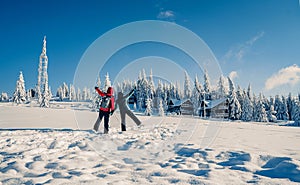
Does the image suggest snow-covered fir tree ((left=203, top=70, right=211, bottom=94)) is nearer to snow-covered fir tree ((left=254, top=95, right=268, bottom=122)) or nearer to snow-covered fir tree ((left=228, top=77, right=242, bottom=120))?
snow-covered fir tree ((left=228, top=77, right=242, bottom=120))

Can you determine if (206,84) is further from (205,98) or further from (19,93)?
(19,93)

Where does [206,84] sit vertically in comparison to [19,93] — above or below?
above

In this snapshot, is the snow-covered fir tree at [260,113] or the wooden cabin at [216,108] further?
the snow-covered fir tree at [260,113]

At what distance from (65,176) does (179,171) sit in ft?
7.31

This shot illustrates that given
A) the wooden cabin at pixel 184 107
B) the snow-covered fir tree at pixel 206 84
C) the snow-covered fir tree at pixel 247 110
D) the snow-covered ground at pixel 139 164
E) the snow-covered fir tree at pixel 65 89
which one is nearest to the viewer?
the snow-covered ground at pixel 139 164

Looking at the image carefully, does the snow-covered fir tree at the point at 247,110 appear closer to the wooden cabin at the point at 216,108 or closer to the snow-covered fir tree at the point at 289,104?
the wooden cabin at the point at 216,108

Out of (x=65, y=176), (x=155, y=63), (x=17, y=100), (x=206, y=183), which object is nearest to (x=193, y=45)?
(x=155, y=63)

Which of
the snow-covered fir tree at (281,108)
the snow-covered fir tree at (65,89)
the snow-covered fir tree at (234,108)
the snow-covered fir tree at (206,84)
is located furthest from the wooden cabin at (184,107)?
the snow-covered fir tree at (65,89)

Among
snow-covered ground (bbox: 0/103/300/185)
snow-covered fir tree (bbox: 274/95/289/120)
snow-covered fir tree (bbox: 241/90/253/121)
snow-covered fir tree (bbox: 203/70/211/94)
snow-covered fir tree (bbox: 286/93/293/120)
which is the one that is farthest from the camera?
snow-covered fir tree (bbox: 286/93/293/120)

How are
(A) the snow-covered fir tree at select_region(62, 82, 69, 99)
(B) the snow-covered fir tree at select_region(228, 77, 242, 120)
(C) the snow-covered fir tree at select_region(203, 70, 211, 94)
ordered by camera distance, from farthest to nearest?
(A) the snow-covered fir tree at select_region(62, 82, 69, 99) < (C) the snow-covered fir tree at select_region(203, 70, 211, 94) < (B) the snow-covered fir tree at select_region(228, 77, 242, 120)

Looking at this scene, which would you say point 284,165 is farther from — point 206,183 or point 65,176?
point 65,176

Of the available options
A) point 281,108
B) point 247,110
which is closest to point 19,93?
point 247,110

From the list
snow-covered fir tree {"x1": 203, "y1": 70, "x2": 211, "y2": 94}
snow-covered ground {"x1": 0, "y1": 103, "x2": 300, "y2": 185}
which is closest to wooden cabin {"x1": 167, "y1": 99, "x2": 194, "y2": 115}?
snow-covered fir tree {"x1": 203, "y1": 70, "x2": 211, "y2": 94}

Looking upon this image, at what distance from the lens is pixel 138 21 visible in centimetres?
980
